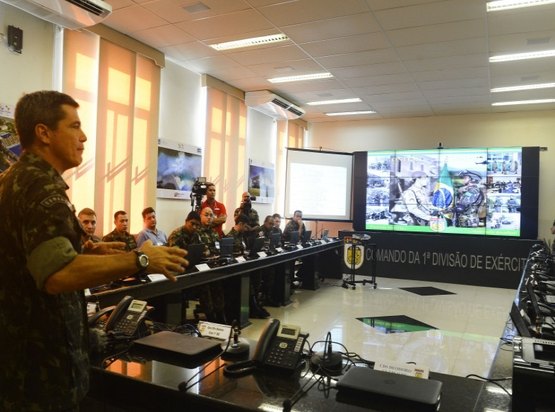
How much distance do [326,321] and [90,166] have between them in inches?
124

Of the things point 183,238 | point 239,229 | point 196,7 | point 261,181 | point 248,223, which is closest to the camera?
point 196,7

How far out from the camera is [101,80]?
4785mm

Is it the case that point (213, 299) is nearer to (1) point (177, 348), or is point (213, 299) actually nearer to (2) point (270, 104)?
(1) point (177, 348)

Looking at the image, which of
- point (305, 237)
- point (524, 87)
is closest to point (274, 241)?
point (305, 237)

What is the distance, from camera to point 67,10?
3631mm

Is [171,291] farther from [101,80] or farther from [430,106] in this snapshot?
[430,106]

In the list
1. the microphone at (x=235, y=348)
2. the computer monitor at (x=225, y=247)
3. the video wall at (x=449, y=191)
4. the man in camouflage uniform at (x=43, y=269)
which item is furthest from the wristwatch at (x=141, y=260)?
the video wall at (x=449, y=191)

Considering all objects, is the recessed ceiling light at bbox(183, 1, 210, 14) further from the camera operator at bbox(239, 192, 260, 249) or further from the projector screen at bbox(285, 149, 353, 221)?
the projector screen at bbox(285, 149, 353, 221)

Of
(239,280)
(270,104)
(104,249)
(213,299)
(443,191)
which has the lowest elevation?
(213,299)

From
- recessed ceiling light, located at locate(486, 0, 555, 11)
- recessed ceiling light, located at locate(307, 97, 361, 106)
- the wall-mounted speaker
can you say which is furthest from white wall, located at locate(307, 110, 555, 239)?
the wall-mounted speaker

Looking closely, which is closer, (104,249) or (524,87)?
(104,249)

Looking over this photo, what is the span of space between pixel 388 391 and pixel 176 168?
205 inches

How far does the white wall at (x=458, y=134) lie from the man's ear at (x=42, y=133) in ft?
28.1

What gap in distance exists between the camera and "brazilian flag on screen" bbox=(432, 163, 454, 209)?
26.0 feet
